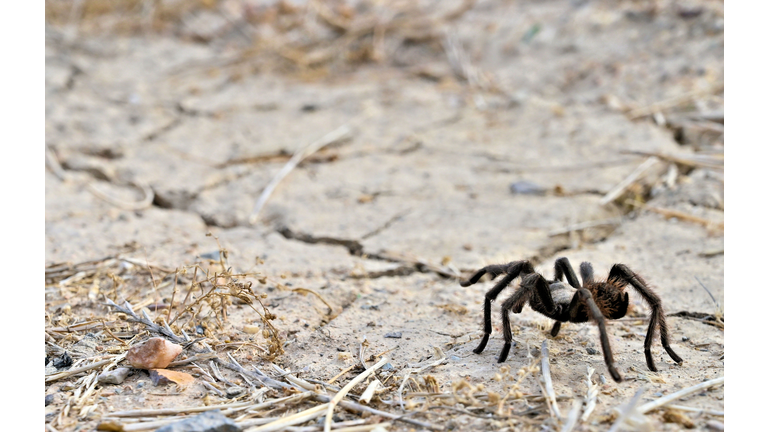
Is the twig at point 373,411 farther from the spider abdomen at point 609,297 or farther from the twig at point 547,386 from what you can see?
the spider abdomen at point 609,297

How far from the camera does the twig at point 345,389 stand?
1.81 m

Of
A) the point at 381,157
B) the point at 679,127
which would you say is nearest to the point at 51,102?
the point at 381,157

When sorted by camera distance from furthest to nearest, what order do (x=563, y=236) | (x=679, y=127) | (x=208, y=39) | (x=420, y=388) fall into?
(x=208, y=39) → (x=679, y=127) → (x=563, y=236) → (x=420, y=388)

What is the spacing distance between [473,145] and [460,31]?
2.33m

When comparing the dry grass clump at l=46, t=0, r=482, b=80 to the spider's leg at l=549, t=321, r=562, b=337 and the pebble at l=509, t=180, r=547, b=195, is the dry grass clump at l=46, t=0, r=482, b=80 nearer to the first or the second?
the pebble at l=509, t=180, r=547, b=195

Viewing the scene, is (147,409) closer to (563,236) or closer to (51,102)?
(563,236)

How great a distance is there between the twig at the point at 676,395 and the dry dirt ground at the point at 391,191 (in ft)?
0.09

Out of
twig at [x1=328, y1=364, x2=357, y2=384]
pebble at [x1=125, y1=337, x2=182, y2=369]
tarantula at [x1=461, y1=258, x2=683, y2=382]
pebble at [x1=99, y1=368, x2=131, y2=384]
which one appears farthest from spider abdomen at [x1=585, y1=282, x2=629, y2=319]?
pebble at [x1=99, y1=368, x2=131, y2=384]

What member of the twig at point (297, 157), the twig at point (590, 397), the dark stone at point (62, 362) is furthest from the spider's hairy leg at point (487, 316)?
the twig at point (297, 157)

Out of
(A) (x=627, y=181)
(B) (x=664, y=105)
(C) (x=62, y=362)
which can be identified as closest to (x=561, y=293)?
(C) (x=62, y=362)

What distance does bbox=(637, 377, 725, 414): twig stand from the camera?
1.83 metres

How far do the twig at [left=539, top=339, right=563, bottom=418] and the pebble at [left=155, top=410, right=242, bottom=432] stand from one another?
903mm

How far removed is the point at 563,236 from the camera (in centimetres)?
368

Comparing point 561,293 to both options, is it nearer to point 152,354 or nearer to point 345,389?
point 345,389
